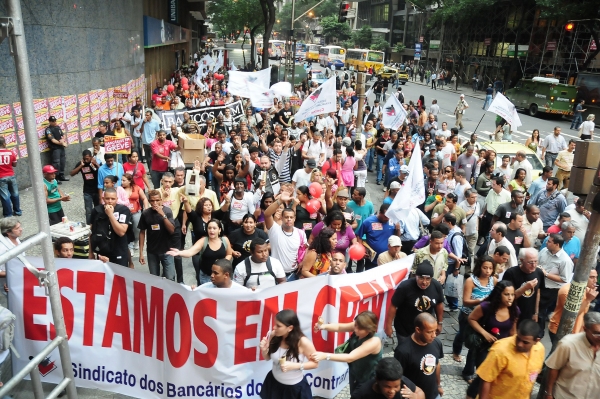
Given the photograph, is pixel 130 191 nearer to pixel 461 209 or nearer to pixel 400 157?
pixel 461 209

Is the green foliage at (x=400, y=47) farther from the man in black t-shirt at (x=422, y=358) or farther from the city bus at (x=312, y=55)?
the man in black t-shirt at (x=422, y=358)

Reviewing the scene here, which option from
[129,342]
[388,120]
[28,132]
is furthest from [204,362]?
[388,120]

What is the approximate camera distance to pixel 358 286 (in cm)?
536

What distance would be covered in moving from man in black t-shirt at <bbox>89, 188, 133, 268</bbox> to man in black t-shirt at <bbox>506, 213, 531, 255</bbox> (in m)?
5.33

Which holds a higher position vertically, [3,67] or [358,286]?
[3,67]


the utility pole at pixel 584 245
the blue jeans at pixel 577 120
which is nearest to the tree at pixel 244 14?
the blue jeans at pixel 577 120

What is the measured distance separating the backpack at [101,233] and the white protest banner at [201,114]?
311 inches

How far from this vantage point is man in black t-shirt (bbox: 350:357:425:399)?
361 centimetres

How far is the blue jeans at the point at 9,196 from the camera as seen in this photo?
371 inches

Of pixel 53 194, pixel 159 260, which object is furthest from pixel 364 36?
pixel 159 260

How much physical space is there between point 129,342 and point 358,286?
2350mm

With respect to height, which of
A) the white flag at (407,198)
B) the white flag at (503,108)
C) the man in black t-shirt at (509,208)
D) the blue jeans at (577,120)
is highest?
the white flag at (503,108)

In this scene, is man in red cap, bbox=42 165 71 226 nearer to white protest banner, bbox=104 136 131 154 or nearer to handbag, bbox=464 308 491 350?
white protest banner, bbox=104 136 131 154

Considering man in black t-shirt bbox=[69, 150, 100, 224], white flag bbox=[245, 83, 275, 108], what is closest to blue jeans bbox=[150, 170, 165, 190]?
man in black t-shirt bbox=[69, 150, 100, 224]
